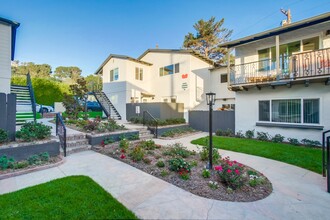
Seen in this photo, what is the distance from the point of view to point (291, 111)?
29.7ft

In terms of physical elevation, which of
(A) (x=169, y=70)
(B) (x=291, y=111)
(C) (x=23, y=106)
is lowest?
(B) (x=291, y=111)

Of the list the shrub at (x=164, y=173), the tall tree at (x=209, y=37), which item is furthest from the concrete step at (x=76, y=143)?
the tall tree at (x=209, y=37)

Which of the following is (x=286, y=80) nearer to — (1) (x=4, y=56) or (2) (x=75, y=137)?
(2) (x=75, y=137)

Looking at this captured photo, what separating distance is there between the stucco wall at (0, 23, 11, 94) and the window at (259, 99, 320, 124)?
1399cm

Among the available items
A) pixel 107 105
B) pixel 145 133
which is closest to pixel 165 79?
pixel 107 105

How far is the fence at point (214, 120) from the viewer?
11.5 metres

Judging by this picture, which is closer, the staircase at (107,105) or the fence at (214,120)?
the fence at (214,120)

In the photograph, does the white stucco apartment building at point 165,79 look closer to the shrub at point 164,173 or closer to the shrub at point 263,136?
the shrub at point 263,136

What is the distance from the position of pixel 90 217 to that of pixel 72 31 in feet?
50.4

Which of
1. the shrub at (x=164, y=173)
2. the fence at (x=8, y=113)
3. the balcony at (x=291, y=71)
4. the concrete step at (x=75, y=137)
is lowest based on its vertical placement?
the shrub at (x=164, y=173)

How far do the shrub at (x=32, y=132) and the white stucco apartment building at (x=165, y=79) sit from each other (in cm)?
1013

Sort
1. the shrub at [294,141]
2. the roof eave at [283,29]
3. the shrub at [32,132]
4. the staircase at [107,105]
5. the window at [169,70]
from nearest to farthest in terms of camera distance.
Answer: the shrub at [32,132], the roof eave at [283,29], the shrub at [294,141], the window at [169,70], the staircase at [107,105]

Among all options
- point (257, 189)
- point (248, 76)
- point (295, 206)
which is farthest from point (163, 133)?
point (295, 206)

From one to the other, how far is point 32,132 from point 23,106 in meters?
5.80
